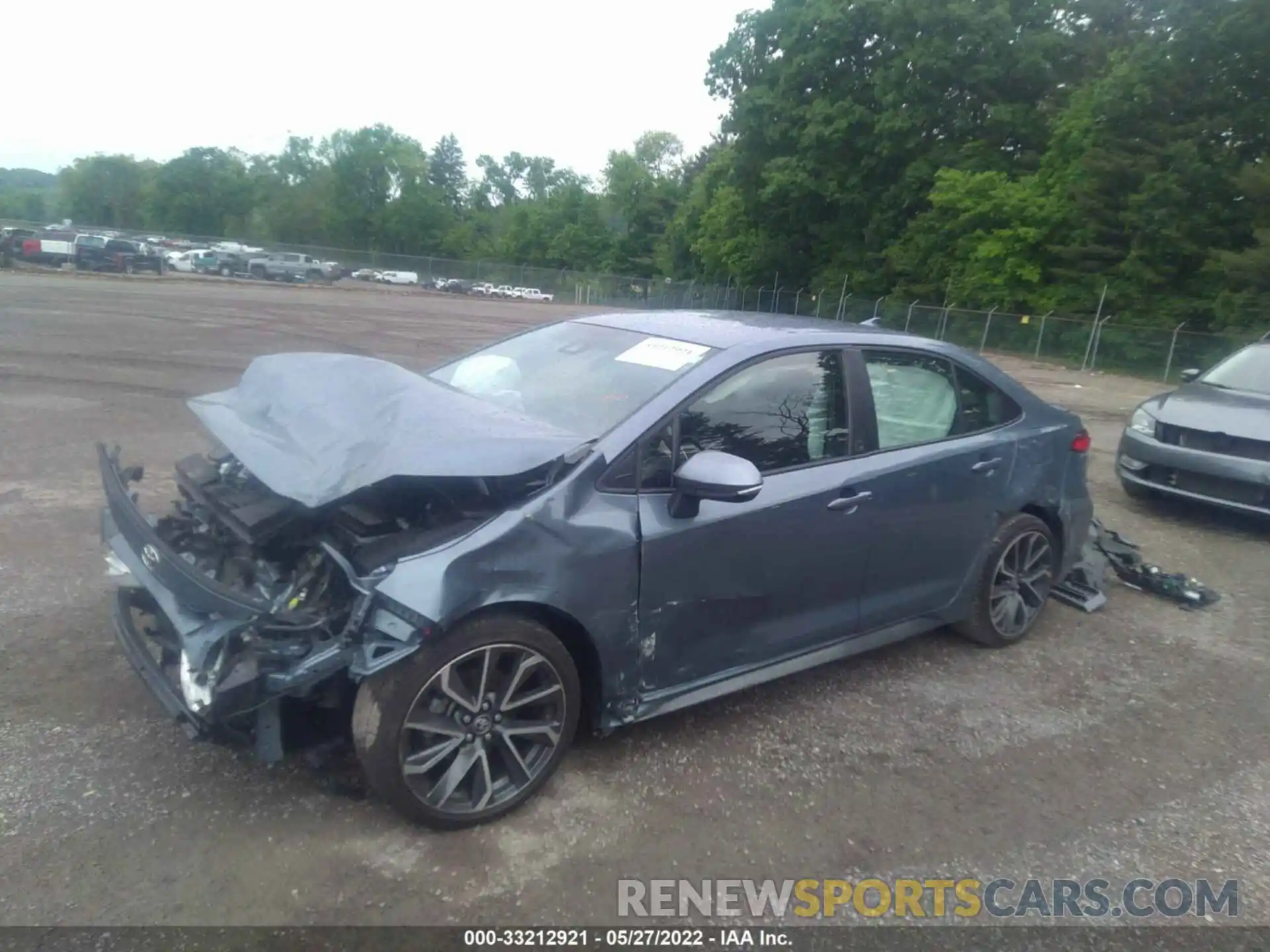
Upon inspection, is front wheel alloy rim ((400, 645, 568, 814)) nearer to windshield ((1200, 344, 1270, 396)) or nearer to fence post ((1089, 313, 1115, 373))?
windshield ((1200, 344, 1270, 396))

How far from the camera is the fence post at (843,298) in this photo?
41.2 m

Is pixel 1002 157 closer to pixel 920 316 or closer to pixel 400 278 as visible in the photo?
pixel 920 316

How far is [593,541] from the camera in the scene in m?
3.18

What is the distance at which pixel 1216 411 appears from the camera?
284 inches

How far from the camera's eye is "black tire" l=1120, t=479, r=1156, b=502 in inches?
302

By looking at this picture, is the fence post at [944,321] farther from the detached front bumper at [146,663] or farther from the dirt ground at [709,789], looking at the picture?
the detached front bumper at [146,663]

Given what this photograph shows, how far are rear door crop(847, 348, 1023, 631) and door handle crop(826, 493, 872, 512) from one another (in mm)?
24

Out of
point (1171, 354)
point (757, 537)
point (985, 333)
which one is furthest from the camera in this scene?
point (985, 333)

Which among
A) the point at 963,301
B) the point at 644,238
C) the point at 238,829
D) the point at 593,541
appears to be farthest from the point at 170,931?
the point at 644,238

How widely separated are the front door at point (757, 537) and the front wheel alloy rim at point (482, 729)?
44cm

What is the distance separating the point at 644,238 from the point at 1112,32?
50100mm

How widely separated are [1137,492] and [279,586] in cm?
722

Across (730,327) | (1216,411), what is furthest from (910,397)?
(1216,411)

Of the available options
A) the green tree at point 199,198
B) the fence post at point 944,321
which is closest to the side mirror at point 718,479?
the fence post at point 944,321
